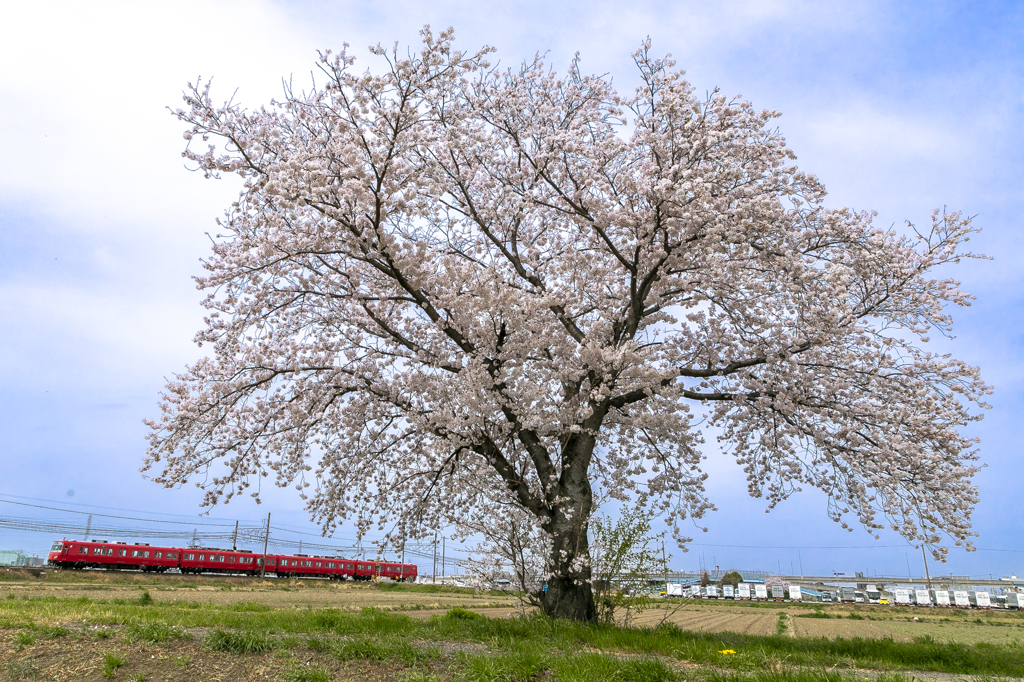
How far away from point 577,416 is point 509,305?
7.46 ft

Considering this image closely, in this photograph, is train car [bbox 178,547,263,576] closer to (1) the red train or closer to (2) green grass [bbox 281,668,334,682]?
(1) the red train

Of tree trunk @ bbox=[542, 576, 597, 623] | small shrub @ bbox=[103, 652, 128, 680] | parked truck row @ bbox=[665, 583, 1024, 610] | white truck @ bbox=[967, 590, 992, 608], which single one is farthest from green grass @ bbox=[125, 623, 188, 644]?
white truck @ bbox=[967, 590, 992, 608]

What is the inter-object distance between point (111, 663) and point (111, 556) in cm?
3386

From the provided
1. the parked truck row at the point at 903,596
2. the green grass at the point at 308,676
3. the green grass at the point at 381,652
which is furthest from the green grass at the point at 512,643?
the parked truck row at the point at 903,596

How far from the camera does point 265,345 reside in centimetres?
980

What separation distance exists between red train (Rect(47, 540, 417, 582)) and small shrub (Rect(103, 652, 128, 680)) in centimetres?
3337

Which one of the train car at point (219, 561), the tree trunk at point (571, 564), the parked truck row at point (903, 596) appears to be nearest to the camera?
the tree trunk at point (571, 564)

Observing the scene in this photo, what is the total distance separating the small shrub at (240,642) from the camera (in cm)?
592

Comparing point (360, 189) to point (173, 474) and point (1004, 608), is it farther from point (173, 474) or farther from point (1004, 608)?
point (1004, 608)

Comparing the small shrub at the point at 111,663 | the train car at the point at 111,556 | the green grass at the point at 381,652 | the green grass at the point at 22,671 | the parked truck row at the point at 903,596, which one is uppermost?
the green grass at the point at 381,652

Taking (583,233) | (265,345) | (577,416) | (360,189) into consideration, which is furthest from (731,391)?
(265,345)

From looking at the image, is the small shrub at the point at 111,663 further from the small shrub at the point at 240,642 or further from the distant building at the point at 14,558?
the distant building at the point at 14,558

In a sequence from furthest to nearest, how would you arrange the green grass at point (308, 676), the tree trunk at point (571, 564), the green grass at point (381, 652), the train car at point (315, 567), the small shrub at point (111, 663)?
the train car at point (315, 567)
the tree trunk at point (571, 564)
the green grass at point (381, 652)
the small shrub at point (111, 663)
the green grass at point (308, 676)

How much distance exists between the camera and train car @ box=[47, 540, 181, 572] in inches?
1240
